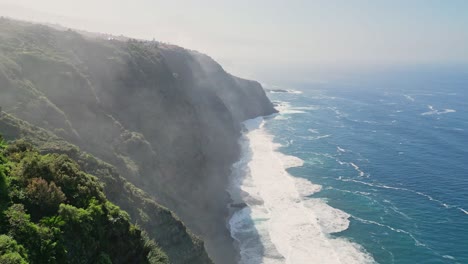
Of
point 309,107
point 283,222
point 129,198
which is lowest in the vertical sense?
point 283,222

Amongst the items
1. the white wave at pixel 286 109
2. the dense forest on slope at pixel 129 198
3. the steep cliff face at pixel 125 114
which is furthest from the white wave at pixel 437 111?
the dense forest on slope at pixel 129 198

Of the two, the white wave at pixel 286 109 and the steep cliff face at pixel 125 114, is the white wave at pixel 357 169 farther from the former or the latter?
the white wave at pixel 286 109

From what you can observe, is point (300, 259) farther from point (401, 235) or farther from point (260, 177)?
point (260, 177)

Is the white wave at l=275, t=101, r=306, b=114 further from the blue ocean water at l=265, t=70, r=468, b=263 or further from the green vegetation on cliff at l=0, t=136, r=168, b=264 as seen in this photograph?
the green vegetation on cliff at l=0, t=136, r=168, b=264

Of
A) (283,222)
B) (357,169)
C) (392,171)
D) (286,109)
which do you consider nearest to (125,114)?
(283,222)

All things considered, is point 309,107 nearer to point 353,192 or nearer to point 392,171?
point 392,171

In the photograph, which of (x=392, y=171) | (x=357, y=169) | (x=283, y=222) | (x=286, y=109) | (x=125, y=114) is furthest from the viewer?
(x=286, y=109)

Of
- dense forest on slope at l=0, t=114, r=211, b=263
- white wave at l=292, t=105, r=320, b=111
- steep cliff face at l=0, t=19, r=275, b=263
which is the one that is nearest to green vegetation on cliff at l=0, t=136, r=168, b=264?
dense forest on slope at l=0, t=114, r=211, b=263
